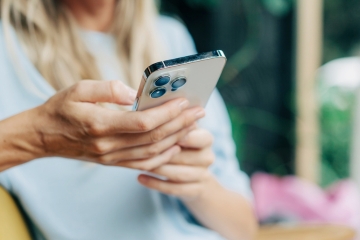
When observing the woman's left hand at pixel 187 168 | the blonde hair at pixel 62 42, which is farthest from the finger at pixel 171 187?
the blonde hair at pixel 62 42

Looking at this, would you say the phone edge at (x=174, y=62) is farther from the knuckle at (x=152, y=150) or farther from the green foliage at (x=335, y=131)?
the green foliage at (x=335, y=131)

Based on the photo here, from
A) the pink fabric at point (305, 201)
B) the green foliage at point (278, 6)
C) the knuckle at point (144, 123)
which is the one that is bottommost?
the pink fabric at point (305, 201)

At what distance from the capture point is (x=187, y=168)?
1.96ft

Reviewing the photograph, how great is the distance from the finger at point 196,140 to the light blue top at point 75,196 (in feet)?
0.48

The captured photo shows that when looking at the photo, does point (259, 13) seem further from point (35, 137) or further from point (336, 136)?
point (35, 137)

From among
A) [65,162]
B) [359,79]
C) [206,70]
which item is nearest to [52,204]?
[65,162]

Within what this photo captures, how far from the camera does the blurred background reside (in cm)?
146

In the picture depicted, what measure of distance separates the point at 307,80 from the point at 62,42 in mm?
1004

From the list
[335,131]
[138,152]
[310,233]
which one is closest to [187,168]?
[138,152]

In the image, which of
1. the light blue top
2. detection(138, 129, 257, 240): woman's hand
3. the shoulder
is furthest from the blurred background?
the light blue top

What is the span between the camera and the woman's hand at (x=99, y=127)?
1.48ft

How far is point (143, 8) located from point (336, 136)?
38.9 inches

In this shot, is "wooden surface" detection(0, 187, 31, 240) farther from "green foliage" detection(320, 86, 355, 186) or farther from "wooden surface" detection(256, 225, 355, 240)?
"green foliage" detection(320, 86, 355, 186)

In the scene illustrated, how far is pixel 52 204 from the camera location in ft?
2.10
